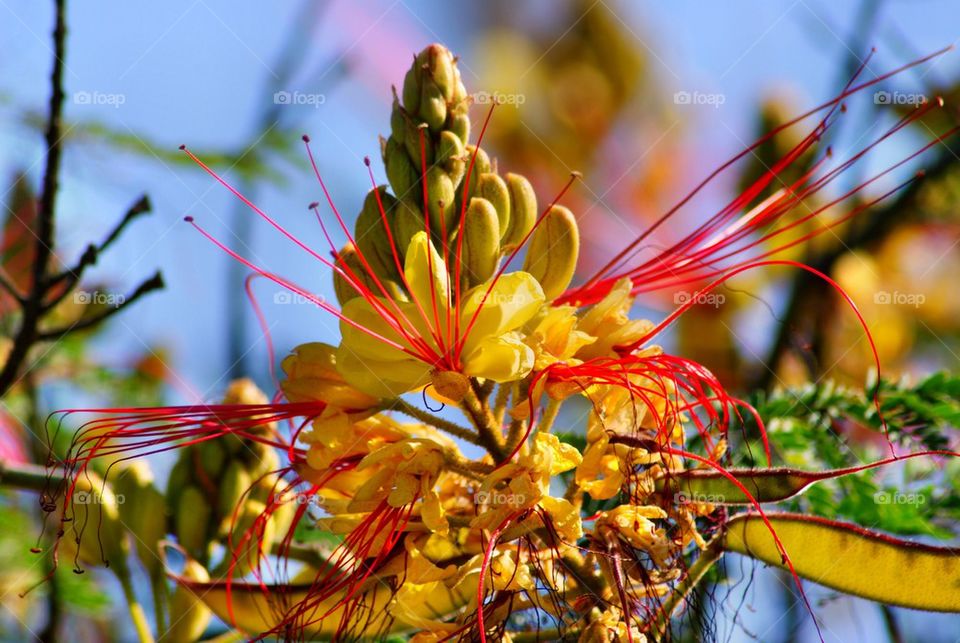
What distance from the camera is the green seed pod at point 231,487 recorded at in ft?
7.53

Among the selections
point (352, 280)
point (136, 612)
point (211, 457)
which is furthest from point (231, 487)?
point (352, 280)

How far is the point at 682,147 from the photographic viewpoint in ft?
16.6

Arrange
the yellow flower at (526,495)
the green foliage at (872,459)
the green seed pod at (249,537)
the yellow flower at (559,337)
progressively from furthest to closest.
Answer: the green seed pod at (249,537) < the green foliage at (872,459) < the yellow flower at (559,337) < the yellow flower at (526,495)

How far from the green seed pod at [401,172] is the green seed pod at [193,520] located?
0.96 metres

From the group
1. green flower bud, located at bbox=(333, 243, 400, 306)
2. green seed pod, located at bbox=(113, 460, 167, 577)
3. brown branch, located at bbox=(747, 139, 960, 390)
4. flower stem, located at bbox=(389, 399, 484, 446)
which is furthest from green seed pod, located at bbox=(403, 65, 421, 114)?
brown branch, located at bbox=(747, 139, 960, 390)

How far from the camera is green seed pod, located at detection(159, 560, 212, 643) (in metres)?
2.16

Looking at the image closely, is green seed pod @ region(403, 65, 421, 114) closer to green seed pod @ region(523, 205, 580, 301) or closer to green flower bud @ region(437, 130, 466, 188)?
green flower bud @ region(437, 130, 466, 188)

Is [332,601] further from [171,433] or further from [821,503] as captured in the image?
[821,503]

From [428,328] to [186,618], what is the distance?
3.21 ft

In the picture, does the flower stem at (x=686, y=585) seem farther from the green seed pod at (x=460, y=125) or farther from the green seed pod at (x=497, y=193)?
the green seed pod at (x=460, y=125)

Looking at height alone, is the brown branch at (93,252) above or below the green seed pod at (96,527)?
above

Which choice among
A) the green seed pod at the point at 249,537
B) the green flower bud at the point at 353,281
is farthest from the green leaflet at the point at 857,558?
the green seed pod at the point at 249,537

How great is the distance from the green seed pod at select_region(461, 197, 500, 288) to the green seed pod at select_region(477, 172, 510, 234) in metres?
0.03

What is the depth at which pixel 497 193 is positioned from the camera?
1.70 metres
